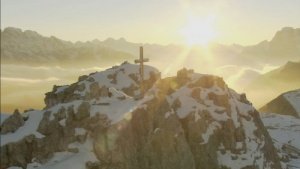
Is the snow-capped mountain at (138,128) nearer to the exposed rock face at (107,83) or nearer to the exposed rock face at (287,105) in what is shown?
the exposed rock face at (107,83)


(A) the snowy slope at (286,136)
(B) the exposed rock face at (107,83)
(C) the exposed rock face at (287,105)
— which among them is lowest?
(A) the snowy slope at (286,136)

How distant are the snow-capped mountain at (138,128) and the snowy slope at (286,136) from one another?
17.8 meters

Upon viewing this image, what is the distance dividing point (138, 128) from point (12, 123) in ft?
39.6

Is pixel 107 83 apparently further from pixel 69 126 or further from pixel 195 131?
pixel 69 126

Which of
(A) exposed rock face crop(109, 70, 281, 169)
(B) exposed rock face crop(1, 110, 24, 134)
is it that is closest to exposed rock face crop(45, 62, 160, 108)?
(A) exposed rock face crop(109, 70, 281, 169)

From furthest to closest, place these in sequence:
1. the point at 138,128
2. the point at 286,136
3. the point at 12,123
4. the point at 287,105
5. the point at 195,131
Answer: the point at 287,105 < the point at 286,136 < the point at 195,131 < the point at 138,128 < the point at 12,123

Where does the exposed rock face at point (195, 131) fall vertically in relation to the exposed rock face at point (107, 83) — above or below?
below

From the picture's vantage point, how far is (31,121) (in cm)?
4778

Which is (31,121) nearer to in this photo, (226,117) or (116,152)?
(116,152)

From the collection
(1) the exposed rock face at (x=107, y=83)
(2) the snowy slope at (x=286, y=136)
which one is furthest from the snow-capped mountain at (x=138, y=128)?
(2) the snowy slope at (x=286, y=136)

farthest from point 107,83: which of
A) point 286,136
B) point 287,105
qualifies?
point 287,105

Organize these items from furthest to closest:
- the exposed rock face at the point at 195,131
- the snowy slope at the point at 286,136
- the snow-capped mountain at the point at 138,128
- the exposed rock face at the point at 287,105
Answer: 1. the exposed rock face at the point at 287,105
2. the snowy slope at the point at 286,136
3. the exposed rock face at the point at 195,131
4. the snow-capped mountain at the point at 138,128

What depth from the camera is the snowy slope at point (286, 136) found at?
3290 inches

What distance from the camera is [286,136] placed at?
103375 mm
